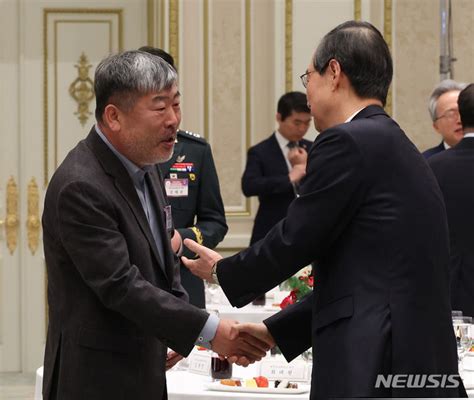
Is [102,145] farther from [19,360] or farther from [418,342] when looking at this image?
[19,360]

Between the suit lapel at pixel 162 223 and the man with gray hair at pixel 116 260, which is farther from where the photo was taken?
the suit lapel at pixel 162 223

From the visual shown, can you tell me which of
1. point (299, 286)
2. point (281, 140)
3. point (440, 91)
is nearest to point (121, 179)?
point (299, 286)

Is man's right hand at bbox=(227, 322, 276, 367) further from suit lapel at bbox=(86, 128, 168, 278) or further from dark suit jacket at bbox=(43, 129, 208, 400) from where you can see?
suit lapel at bbox=(86, 128, 168, 278)

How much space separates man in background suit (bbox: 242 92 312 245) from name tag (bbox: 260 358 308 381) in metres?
2.73

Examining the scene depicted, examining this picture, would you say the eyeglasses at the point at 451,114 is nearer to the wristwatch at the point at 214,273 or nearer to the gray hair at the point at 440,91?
the gray hair at the point at 440,91

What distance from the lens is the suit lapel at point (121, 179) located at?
264cm

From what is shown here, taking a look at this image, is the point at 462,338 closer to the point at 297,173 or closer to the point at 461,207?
the point at 461,207

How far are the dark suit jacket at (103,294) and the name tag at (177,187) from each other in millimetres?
1526

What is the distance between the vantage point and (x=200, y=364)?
321 cm

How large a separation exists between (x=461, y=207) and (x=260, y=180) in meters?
1.95

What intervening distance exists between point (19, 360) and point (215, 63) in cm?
244

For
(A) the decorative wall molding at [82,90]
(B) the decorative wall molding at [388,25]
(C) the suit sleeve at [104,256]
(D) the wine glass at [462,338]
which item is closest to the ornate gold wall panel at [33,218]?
(A) the decorative wall molding at [82,90]

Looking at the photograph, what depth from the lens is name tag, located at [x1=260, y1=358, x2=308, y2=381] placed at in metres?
3.15

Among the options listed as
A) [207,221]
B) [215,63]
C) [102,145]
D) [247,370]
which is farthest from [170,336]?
[215,63]
